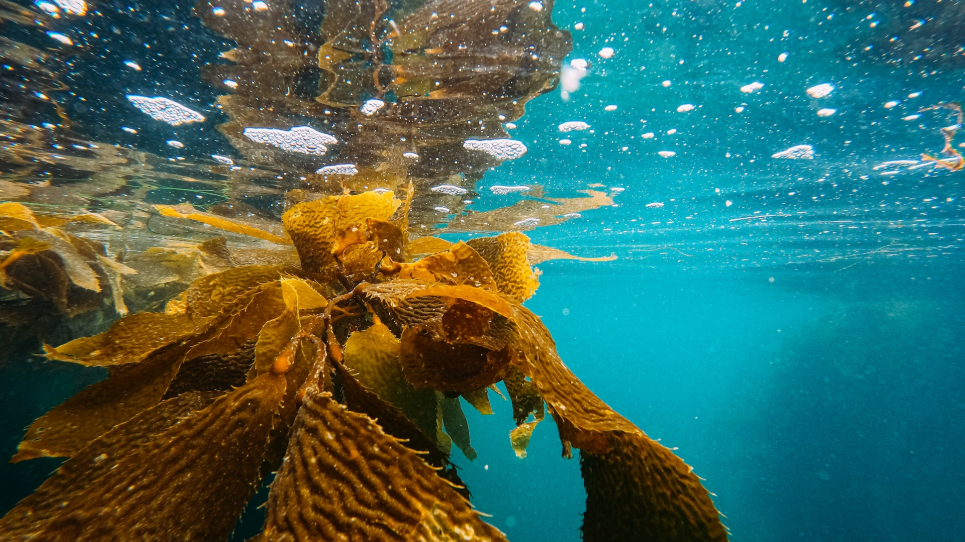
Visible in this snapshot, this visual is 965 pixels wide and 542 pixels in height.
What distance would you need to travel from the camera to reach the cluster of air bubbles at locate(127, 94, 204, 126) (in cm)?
419

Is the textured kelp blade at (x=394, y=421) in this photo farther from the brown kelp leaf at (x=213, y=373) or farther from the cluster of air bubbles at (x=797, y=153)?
the cluster of air bubbles at (x=797, y=153)

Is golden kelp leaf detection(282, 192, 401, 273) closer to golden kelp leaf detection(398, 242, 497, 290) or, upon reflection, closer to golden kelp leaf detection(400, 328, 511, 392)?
golden kelp leaf detection(398, 242, 497, 290)

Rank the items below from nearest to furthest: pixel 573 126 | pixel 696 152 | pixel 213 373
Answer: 1. pixel 213 373
2. pixel 573 126
3. pixel 696 152

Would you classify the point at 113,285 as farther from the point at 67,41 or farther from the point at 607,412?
the point at 607,412

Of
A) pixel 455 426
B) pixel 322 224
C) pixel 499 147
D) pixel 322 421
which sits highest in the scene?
pixel 499 147

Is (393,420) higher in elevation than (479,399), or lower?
higher

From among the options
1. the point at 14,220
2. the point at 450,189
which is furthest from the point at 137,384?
the point at 450,189

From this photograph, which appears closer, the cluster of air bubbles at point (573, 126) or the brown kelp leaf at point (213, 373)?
the brown kelp leaf at point (213, 373)

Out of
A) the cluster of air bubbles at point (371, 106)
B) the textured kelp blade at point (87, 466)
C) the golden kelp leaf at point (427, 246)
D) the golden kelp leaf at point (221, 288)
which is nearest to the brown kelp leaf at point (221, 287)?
the golden kelp leaf at point (221, 288)

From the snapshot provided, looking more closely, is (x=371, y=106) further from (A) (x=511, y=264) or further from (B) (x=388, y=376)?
(B) (x=388, y=376)

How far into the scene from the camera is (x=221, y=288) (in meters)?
1.47

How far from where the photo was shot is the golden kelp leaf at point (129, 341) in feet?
3.61

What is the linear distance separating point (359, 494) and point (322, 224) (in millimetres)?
1216

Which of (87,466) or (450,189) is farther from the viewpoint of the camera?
(450,189)
